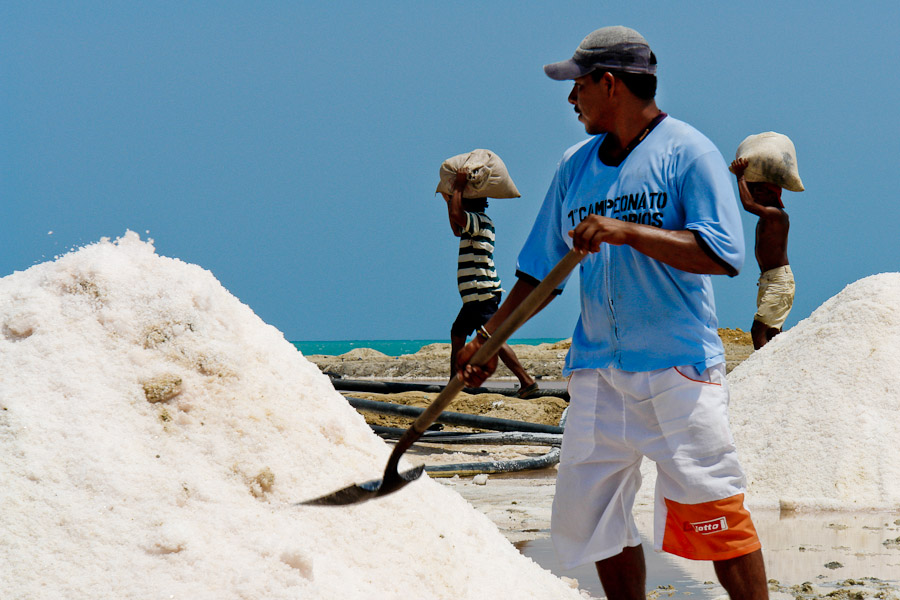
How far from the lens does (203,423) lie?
2404 mm

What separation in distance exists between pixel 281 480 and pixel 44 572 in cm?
57

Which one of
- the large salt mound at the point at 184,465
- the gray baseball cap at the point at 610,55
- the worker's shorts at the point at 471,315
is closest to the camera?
the large salt mound at the point at 184,465

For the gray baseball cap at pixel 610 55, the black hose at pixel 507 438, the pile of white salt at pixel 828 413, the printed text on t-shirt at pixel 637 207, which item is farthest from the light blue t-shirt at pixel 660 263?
the black hose at pixel 507 438

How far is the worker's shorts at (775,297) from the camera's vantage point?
643 cm

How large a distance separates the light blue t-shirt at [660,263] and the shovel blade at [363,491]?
23.8 inches

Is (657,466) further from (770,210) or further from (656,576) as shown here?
(770,210)

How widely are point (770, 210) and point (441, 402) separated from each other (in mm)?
4771

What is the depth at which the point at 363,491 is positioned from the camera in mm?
2400

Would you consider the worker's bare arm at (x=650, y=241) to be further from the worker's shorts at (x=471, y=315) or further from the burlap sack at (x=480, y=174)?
the burlap sack at (x=480, y=174)

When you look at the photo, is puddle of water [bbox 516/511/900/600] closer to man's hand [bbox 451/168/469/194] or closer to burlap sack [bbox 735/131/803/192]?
burlap sack [bbox 735/131/803/192]

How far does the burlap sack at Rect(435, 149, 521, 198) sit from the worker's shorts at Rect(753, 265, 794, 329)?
197 centimetres

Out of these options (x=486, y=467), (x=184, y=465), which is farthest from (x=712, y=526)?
(x=486, y=467)

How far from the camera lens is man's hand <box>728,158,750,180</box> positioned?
6.40 meters

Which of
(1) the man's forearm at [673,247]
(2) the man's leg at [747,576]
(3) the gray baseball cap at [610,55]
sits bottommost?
(2) the man's leg at [747,576]
